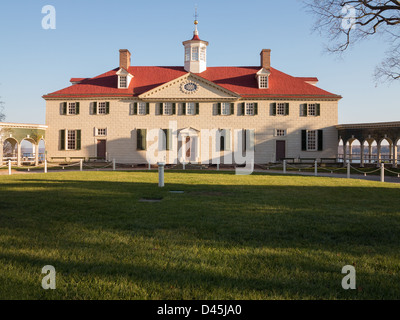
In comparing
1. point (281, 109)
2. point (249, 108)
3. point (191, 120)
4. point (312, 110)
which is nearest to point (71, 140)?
point (191, 120)

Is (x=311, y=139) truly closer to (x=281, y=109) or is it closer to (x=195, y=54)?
(x=281, y=109)

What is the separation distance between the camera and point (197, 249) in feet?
A: 15.2

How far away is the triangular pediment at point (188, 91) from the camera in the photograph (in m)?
30.8

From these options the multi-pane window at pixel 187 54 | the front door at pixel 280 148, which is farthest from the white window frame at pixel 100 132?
the front door at pixel 280 148

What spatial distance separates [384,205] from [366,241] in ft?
13.9

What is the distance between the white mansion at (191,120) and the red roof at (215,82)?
117mm

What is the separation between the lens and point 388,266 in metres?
4.03

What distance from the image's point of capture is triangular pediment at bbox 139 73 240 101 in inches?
1214

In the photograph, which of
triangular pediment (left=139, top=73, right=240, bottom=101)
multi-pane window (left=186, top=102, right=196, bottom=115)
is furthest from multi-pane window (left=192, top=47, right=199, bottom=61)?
multi-pane window (left=186, top=102, right=196, bottom=115)

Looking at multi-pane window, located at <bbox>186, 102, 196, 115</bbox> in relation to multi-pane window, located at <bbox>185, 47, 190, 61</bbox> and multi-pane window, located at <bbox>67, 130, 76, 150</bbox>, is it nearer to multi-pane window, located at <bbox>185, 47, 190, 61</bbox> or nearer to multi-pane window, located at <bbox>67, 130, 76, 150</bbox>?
multi-pane window, located at <bbox>185, 47, 190, 61</bbox>

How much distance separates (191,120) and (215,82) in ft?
16.9
